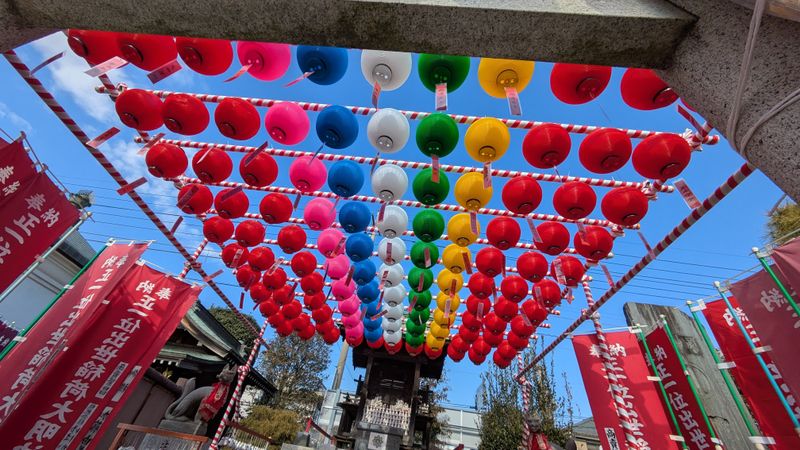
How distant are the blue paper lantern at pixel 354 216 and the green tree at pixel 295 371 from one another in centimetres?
2000

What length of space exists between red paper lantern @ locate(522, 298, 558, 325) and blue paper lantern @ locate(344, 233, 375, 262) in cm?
353

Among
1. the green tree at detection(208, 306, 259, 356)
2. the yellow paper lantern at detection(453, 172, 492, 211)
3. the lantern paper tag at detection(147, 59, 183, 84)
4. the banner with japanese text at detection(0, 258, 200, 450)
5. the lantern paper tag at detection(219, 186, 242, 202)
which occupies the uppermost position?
the green tree at detection(208, 306, 259, 356)

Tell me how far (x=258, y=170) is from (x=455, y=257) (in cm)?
344

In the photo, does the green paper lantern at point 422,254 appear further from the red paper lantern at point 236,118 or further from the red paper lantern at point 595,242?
the red paper lantern at point 236,118

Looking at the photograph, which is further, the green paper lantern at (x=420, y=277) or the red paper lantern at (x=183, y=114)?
the green paper lantern at (x=420, y=277)

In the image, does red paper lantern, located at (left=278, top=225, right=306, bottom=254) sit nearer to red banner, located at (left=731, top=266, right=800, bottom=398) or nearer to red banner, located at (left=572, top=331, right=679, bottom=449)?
red banner, located at (left=572, top=331, right=679, bottom=449)

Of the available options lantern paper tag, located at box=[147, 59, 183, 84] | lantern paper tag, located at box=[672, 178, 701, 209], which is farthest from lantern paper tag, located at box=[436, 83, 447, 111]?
lantern paper tag, located at box=[672, 178, 701, 209]

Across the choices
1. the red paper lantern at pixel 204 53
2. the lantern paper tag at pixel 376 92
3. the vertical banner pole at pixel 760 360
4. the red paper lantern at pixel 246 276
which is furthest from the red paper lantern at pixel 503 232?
the red paper lantern at pixel 246 276

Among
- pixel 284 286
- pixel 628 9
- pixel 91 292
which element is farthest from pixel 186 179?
pixel 628 9

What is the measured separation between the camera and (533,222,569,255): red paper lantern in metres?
4.81

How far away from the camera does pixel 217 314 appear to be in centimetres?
3366

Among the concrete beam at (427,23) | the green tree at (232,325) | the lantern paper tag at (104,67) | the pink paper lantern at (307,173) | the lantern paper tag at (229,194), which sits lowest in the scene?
the concrete beam at (427,23)

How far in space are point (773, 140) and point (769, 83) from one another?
27cm

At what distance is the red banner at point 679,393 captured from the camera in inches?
197
